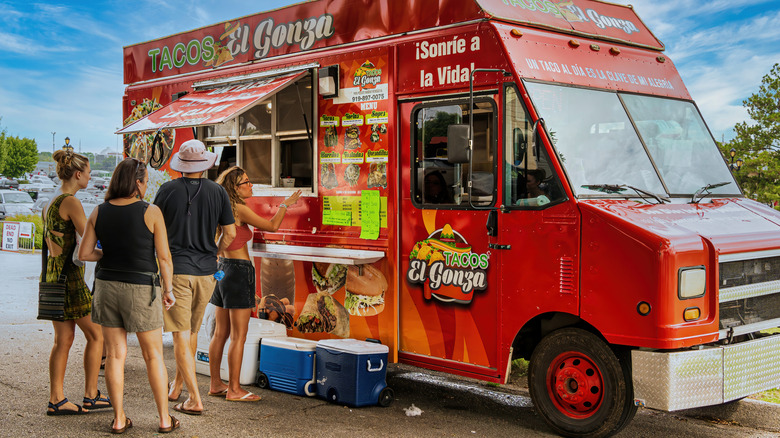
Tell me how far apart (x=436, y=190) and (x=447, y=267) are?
0.63 meters

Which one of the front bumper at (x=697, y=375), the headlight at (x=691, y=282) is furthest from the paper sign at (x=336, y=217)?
the headlight at (x=691, y=282)

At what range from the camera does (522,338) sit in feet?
19.0

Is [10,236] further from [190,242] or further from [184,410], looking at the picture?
[190,242]

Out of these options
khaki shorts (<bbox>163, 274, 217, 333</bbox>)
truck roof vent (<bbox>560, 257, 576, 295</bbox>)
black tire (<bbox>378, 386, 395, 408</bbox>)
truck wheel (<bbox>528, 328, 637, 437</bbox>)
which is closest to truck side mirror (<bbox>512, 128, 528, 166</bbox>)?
truck roof vent (<bbox>560, 257, 576, 295</bbox>)

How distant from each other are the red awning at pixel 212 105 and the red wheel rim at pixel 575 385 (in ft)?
11.2

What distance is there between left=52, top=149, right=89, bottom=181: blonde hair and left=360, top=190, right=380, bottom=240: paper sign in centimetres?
228

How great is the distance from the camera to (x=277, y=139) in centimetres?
758

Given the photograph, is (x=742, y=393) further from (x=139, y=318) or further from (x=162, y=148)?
(x=162, y=148)

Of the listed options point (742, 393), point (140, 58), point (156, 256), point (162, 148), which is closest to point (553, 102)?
point (742, 393)

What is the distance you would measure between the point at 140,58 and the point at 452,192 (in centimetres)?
536

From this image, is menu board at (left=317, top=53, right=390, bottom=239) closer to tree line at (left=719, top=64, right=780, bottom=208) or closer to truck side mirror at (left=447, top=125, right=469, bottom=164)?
truck side mirror at (left=447, top=125, right=469, bottom=164)

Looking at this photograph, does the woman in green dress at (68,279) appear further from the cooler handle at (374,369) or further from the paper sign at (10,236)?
the paper sign at (10,236)

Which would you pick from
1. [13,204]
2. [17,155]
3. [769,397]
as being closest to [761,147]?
[769,397]

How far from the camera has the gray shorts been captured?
203 inches
